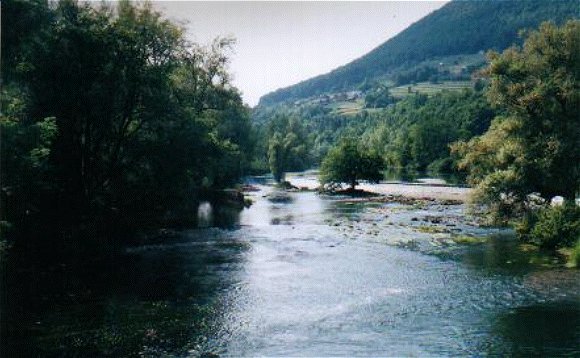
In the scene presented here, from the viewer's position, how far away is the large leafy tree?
134 ft

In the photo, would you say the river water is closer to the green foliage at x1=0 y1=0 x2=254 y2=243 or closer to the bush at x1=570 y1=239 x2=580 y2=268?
the bush at x1=570 y1=239 x2=580 y2=268

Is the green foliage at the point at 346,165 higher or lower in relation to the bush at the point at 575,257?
higher

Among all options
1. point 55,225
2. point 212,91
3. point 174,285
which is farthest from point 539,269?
point 212,91

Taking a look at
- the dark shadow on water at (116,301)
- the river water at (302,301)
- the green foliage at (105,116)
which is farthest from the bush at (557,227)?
the green foliage at (105,116)

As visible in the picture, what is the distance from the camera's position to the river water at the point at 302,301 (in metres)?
20.8

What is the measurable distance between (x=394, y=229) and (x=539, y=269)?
19233 millimetres

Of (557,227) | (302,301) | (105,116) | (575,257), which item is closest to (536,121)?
(557,227)

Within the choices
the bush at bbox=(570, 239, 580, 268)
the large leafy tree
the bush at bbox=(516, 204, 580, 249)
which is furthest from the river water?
the large leafy tree

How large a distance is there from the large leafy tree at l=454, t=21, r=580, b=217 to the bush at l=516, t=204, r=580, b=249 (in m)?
2.81

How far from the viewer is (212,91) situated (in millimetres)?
73125

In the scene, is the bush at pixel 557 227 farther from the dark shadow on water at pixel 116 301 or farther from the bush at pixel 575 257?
the dark shadow on water at pixel 116 301

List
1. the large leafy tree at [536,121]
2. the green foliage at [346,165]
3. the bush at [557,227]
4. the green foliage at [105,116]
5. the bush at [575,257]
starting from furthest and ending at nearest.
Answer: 1. the green foliage at [346,165]
2. the large leafy tree at [536,121]
3. the bush at [557,227]
4. the green foliage at [105,116]
5. the bush at [575,257]

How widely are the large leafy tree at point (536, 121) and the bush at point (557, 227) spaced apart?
2.81 metres

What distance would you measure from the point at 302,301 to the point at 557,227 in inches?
881
